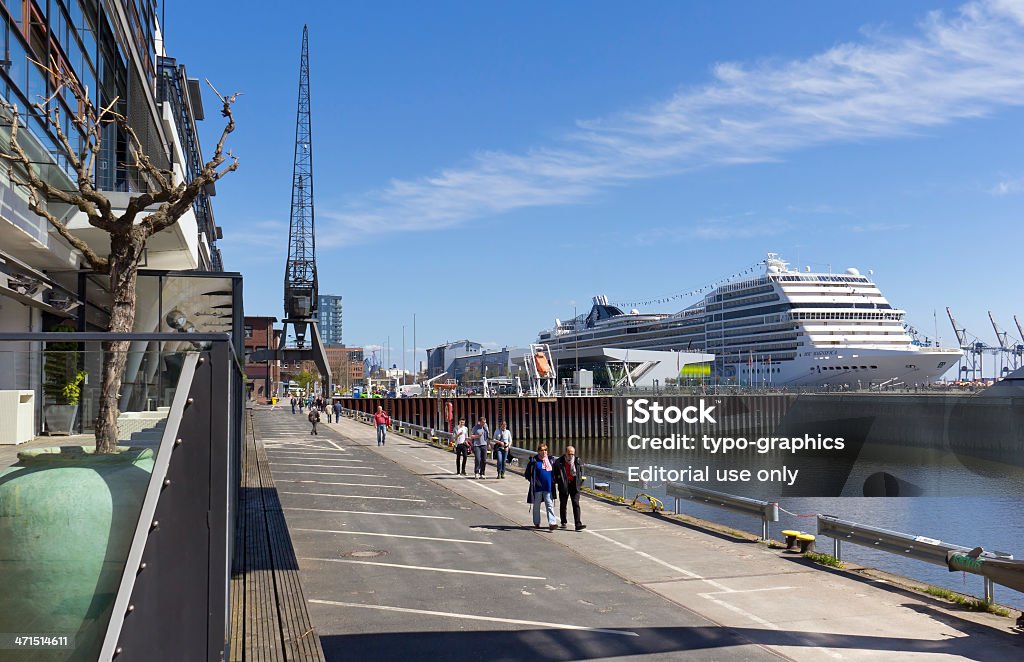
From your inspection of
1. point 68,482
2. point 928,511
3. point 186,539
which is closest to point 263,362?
point 928,511

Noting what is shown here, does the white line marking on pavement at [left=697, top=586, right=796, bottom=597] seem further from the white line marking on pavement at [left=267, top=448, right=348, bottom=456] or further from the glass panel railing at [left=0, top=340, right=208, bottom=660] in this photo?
the white line marking on pavement at [left=267, top=448, right=348, bottom=456]

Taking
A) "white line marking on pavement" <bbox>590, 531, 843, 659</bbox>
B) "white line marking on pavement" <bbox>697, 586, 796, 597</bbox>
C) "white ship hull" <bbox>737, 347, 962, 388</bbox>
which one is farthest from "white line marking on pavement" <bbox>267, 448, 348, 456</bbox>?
"white ship hull" <bbox>737, 347, 962, 388</bbox>

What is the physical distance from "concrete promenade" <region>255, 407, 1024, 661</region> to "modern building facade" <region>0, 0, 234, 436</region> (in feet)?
15.3

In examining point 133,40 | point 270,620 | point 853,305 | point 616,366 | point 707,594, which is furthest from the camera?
point 616,366

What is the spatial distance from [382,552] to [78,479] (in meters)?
9.84

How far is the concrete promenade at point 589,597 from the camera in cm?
888

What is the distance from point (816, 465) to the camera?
1954 inches

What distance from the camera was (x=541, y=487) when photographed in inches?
647

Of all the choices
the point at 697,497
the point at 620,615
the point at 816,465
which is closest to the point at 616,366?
the point at 816,465

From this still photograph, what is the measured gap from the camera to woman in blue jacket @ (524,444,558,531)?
53.6 feet

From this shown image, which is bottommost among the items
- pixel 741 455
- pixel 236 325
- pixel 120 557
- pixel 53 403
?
pixel 741 455

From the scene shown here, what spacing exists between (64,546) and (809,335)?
96.9m

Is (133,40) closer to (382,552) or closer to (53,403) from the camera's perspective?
(382,552)

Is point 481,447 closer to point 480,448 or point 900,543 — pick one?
point 480,448
